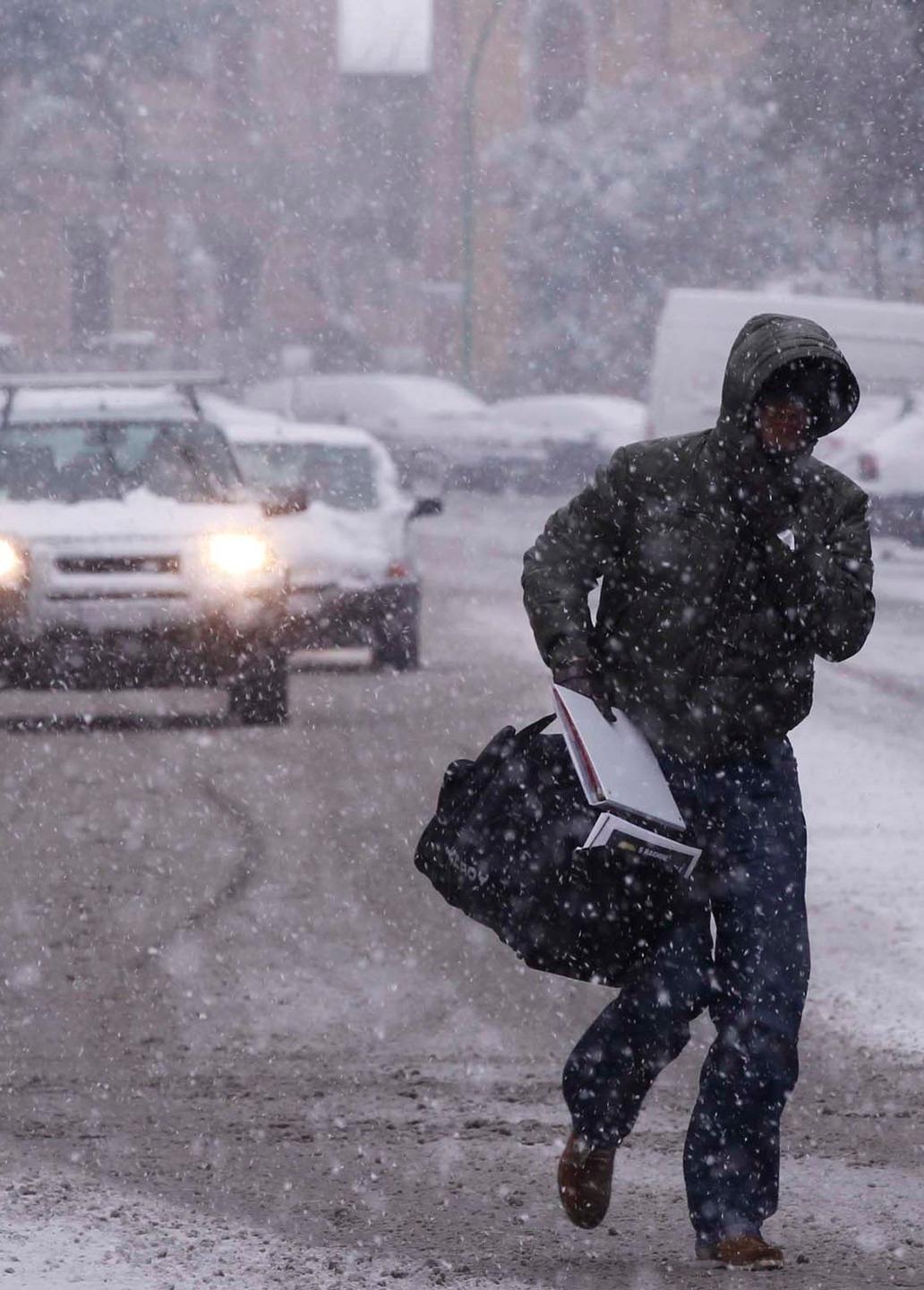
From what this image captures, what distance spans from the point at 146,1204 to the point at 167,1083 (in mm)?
1035

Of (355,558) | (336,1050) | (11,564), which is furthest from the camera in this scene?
(355,558)

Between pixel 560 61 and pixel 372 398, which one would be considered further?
A: pixel 560 61

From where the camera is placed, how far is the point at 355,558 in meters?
14.7

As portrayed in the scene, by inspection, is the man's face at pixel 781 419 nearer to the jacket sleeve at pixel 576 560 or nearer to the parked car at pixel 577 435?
the jacket sleeve at pixel 576 560

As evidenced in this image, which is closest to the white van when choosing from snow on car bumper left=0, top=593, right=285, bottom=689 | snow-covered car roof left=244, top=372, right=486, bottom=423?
snow-covered car roof left=244, top=372, right=486, bottom=423

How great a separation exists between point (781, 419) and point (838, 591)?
0.31m

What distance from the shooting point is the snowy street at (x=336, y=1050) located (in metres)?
4.46

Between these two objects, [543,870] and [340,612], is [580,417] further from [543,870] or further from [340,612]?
[543,870]

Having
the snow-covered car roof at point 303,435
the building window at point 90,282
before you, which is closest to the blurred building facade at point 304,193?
the building window at point 90,282

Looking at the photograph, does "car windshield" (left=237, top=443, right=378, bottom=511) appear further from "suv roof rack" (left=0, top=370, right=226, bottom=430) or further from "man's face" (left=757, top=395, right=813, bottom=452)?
"man's face" (left=757, top=395, right=813, bottom=452)

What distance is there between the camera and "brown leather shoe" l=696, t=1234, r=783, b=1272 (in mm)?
4270

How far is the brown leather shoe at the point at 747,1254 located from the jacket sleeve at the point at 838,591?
99 centimetres

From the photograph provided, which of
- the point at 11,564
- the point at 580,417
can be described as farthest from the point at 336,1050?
the point at 580,417

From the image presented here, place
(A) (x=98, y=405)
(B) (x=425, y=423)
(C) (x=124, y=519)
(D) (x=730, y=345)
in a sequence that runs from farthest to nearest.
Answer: (B) (x=425, y=423) → (D) (x=730, y=345) → (A) (x=98, y=405) → (C) (x=124, y=519)
